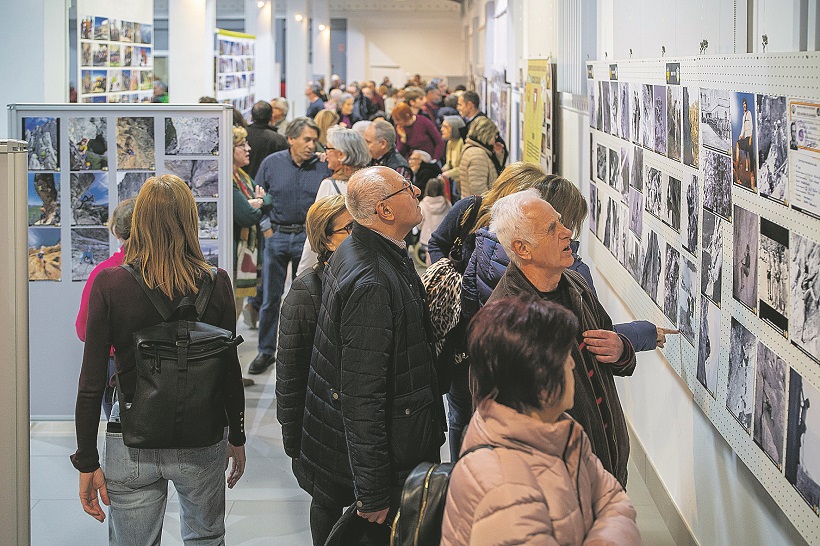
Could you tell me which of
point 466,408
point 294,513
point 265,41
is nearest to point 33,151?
point 294,513

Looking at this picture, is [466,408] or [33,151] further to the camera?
[33,151]

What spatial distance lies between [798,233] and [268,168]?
506 cm

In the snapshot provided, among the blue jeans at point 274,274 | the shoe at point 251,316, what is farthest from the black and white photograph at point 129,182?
the shoe at point 251,316

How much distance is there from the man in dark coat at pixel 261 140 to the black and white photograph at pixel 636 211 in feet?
15.4

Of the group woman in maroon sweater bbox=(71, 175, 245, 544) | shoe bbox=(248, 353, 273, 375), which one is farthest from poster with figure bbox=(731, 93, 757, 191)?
shoe bbox=(248, 353, 273, 375)

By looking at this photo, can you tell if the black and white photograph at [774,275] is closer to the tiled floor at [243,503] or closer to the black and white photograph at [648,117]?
the black and white photograph at [648,117]

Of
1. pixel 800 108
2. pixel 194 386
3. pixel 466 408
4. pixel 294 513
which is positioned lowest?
pixel 294 513

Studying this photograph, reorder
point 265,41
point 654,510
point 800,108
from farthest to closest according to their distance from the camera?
point 265,41 < point 654,510 < point 800,108

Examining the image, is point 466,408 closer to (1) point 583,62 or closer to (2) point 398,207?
(2) point 398,207

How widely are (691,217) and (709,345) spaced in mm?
516

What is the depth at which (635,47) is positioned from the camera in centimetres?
513

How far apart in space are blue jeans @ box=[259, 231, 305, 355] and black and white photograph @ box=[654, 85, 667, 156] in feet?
10.8

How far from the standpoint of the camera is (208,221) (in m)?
5.68

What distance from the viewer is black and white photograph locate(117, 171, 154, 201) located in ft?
18.4
